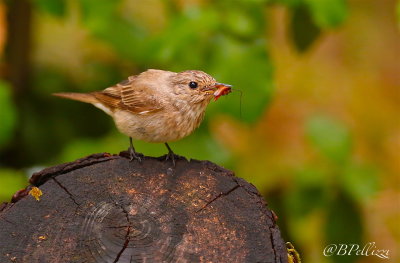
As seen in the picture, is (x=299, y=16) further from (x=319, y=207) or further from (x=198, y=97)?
(x=198, y=97)

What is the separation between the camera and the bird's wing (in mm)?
4793

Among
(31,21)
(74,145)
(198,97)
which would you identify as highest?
(198,97)

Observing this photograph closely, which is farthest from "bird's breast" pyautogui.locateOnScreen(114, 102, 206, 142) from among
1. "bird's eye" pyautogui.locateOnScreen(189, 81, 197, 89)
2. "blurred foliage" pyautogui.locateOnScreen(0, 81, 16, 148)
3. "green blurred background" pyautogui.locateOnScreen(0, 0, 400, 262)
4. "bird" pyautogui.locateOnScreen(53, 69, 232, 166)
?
"blurred foliage" pyautogui.locateOnScreen(0, 81, 16, 148)

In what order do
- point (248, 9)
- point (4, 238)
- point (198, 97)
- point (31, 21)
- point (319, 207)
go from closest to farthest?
point (4, 238) → point (198, 97) → point (248, 9) → point (319, 207) → point (31, 21)

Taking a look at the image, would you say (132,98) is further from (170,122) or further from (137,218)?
(137,218)

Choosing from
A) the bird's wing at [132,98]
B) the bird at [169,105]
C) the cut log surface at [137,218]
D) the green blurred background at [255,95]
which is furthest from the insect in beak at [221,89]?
the green blurred background at [255,95]

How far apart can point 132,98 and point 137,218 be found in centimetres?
129

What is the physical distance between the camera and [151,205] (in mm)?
3930

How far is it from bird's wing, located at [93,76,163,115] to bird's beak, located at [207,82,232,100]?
0.38m

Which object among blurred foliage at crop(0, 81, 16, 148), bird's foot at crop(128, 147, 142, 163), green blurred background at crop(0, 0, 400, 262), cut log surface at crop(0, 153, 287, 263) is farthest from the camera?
blurred foliage at crop(0, 81, 16, 148)

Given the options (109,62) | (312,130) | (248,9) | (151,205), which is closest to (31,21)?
(109,62)

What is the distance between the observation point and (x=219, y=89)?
15.0 ft

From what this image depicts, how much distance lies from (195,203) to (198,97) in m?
0.94
